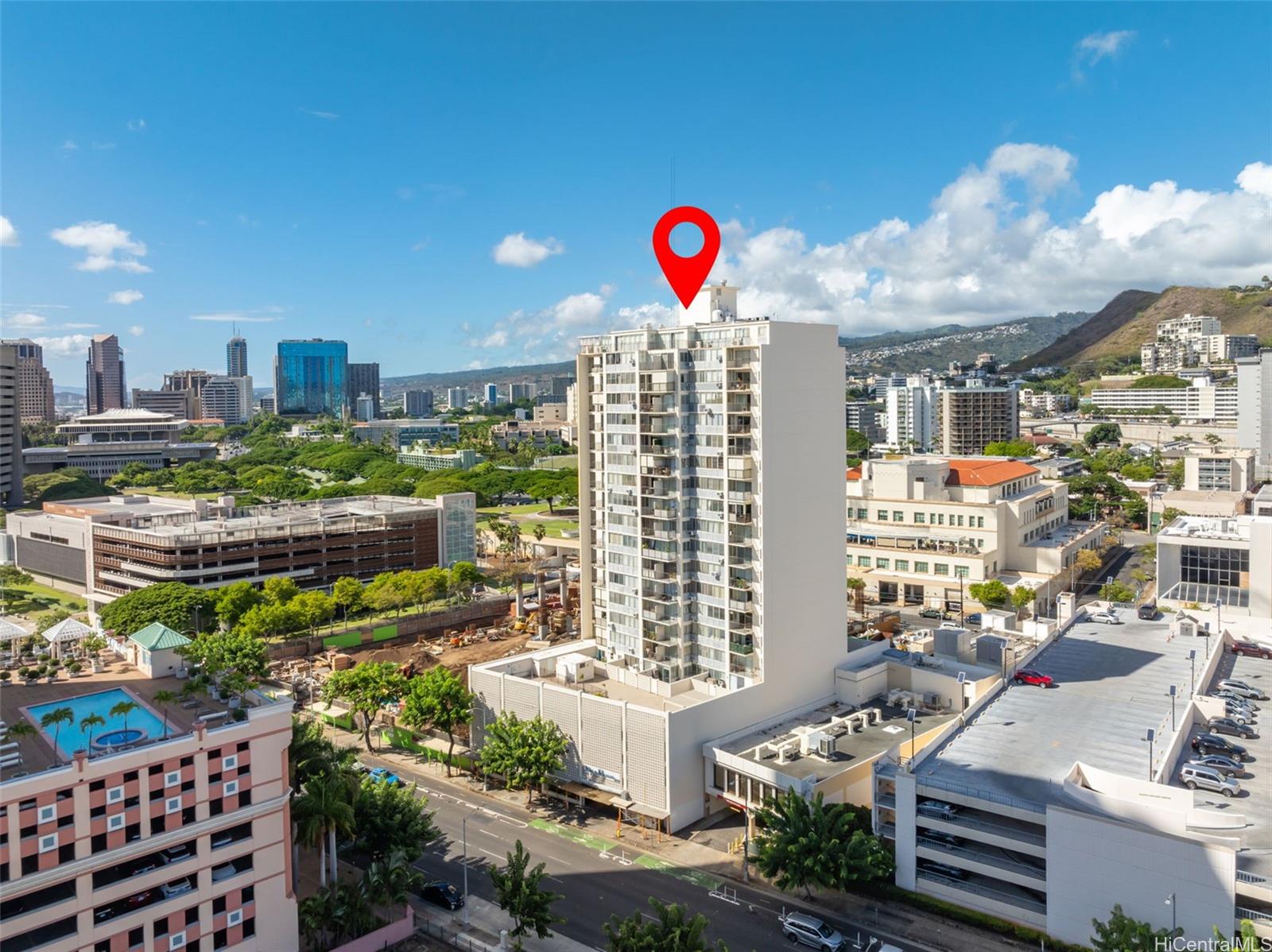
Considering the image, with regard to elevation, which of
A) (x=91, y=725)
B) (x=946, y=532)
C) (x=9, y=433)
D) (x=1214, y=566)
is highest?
(x=9, y=433)

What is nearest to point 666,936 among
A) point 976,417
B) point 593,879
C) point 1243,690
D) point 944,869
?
point 593,879

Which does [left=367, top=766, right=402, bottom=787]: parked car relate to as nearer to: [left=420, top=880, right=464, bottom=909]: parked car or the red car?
[left=420, top=880, right=464, bottom=909]: parked car

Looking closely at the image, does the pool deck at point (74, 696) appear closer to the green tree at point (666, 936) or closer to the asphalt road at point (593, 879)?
the asphalt road at point (593, 879)

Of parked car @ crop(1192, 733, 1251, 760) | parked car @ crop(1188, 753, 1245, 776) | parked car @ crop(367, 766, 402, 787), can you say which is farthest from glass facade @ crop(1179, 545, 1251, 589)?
parked car @ crop(367, 766, 402, 787)

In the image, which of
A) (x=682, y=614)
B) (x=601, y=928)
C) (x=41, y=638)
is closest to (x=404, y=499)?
(x=41, y=638)

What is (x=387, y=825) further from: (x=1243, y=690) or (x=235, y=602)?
(x=235, y=602)

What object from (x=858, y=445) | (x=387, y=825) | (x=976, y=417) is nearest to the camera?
(x=387, y=825)
